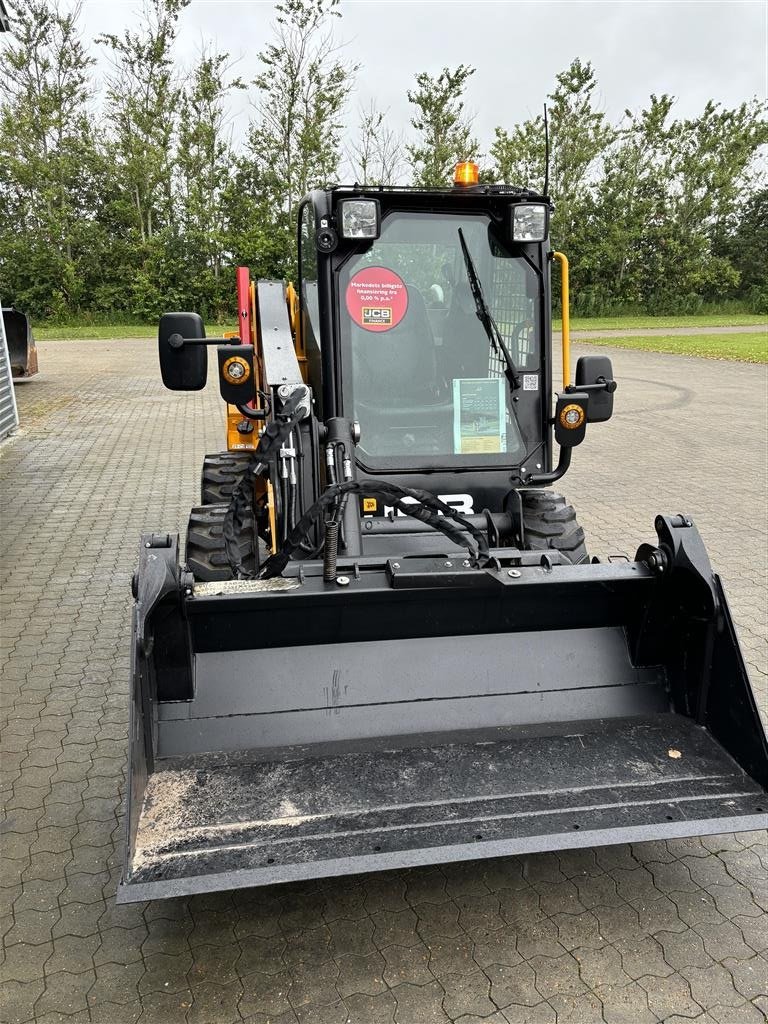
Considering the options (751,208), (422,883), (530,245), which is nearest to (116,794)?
(422,883)

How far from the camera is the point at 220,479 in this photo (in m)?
5.51

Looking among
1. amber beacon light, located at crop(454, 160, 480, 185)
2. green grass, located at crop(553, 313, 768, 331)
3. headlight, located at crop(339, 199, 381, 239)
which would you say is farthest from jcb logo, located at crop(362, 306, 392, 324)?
green grass, located at crop(553, 313, 768, 331)

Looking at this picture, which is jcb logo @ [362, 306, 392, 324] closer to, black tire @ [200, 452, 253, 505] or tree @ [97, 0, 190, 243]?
black tire @ [200, 452, 253, 505]

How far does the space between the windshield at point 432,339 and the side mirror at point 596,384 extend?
0.82ft

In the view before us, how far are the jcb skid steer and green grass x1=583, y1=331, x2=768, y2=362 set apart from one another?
18.6 meters

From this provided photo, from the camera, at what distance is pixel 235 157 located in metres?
32.6

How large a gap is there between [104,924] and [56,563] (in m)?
4.16

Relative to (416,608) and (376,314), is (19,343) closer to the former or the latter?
(376,314)

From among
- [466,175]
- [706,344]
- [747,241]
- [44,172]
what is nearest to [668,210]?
[747,241]

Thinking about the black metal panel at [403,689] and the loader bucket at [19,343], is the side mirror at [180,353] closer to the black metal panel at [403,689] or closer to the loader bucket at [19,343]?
the black metal panel at [403,689]

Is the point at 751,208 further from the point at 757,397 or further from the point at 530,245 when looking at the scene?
the point at 530,245

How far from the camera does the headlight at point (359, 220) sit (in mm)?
3930

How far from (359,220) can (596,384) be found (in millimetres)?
1478

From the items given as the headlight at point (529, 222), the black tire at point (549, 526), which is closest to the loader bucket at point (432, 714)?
the black tire at point (549, 526)
